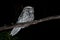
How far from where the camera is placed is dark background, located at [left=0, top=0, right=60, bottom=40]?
4312mm

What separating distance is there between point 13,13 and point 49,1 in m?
1.14

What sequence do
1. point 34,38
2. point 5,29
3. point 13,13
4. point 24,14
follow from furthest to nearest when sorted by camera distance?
point 13,13 → point 34,38 → point 24,14 → point 5,29

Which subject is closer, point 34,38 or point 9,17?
point 34,38

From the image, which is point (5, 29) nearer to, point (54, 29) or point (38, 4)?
point (54, 29)

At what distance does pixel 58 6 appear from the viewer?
5090 millimetres

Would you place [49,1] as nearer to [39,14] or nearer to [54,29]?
[39,14]

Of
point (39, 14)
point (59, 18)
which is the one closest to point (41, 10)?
point (39, 14)

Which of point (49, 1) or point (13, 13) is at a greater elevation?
point (49, 1)

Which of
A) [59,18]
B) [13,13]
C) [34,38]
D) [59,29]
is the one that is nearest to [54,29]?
[59,29]

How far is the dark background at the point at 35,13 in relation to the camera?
14.1 ft

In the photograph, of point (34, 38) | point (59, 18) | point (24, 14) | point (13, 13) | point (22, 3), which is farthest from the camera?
point (13, 13)

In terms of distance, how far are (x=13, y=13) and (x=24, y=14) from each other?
141 centimetres

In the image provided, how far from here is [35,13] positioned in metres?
4.96

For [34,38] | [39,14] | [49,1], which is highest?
[49,1]
